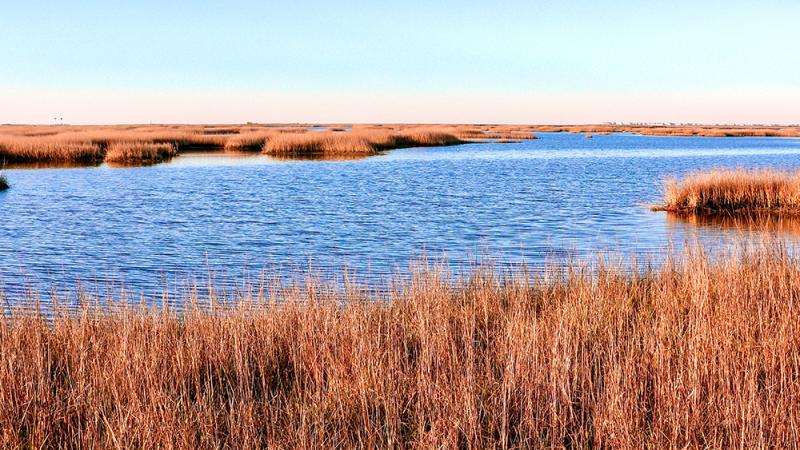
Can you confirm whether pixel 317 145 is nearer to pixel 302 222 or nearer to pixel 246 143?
pixel 246 143

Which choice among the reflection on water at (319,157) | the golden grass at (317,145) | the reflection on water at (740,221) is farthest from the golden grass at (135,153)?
the reflection on water at (740,221)

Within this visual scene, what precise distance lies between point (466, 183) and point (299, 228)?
509 inches

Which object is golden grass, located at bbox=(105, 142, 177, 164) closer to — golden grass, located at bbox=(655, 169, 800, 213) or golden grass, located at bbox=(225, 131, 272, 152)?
golden grass, located at bbox=(225, 131, 272, 152)

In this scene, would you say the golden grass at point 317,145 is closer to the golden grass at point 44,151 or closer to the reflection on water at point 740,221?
the golden grass at point 44,151

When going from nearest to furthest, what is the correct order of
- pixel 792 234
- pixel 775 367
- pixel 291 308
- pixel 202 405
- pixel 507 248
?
pixel 202 405, pixel 775 367, pixel 291 308, pixel 507 248, pixel 792 234

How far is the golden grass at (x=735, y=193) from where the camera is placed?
18.1 metres

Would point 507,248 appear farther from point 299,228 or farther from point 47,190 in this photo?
point 47,190

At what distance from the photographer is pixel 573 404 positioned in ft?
15.1

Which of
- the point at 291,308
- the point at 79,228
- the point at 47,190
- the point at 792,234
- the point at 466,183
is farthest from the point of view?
the point at 466,183

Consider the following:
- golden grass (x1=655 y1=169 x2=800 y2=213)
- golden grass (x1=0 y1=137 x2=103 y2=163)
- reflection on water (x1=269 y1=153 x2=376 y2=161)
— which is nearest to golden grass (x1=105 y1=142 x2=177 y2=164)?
golden grass (x1=0 y1=137 x2=103 y2=163)

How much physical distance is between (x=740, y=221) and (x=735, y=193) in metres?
1.84

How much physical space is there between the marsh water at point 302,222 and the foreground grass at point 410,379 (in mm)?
1995

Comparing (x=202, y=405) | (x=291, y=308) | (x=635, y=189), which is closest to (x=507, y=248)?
(x=291, y=308)

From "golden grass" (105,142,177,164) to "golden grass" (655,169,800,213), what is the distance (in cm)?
3010
